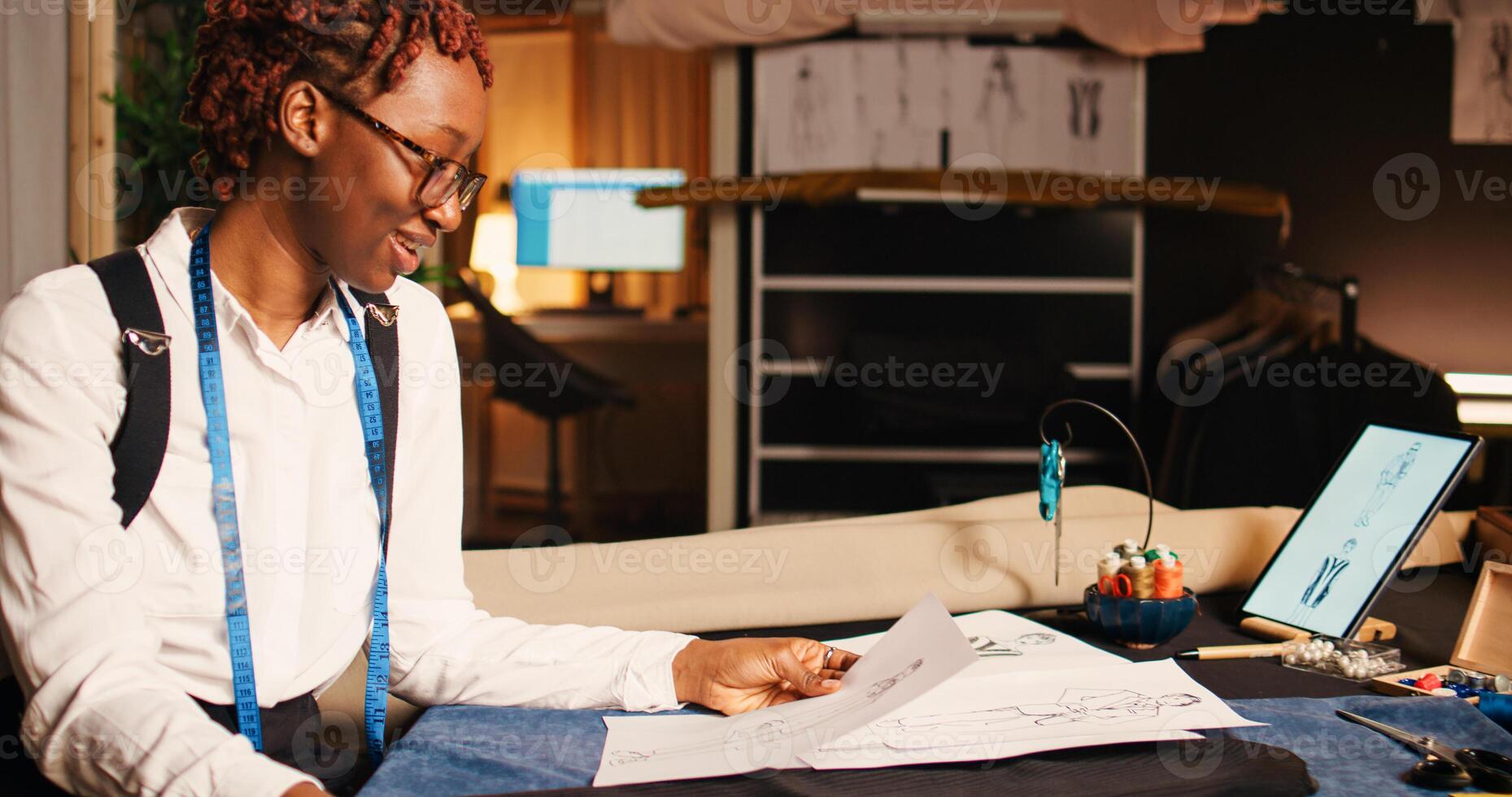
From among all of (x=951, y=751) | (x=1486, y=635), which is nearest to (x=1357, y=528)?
(x=1486, y=635)

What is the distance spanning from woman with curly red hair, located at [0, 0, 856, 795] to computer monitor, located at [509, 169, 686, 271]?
16.9ft

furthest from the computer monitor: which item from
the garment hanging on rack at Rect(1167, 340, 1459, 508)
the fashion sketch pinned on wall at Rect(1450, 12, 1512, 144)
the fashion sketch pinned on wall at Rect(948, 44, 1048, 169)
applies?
the garment hanging on rack at Rect(1167, 340, 1459, 508)

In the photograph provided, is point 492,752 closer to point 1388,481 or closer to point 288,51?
point 288,51

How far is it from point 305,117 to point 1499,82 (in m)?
4.51

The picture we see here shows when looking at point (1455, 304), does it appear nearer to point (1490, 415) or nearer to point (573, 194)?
point (1490, 415)

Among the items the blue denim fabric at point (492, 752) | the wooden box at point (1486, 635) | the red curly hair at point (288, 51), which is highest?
the red curly hair at point (288, 51)

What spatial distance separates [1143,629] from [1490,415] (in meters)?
3.20

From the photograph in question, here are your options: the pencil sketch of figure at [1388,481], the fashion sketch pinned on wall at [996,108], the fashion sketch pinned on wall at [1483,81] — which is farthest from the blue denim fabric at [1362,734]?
the fashion sketch pinned on wall at [1483,81]

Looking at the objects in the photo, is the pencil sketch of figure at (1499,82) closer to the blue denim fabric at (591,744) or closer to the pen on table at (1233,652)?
the pen on table at (1233,652)

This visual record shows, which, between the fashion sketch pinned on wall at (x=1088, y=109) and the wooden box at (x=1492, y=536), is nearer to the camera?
the wooden box at (x=1492, y=536)

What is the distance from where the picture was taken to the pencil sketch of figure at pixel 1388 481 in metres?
1.26

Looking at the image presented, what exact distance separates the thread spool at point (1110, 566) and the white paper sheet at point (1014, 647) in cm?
8

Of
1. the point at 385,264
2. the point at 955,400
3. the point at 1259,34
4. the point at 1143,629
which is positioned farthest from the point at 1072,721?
the point at 1259,34

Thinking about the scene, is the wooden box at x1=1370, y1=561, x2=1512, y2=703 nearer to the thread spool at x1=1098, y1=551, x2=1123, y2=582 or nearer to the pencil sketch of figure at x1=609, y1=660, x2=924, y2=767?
the thread spool at x1=1098, y1=551, x2=1123, y2=582
